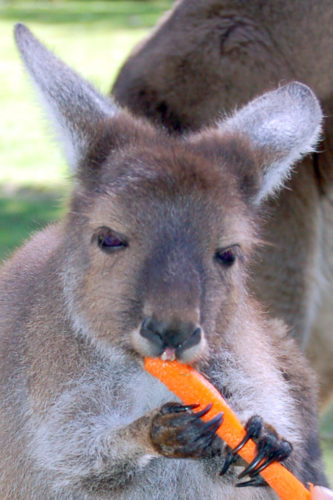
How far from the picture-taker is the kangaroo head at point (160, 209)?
2934 mm

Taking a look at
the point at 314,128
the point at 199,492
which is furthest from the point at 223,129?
the point at 199,492

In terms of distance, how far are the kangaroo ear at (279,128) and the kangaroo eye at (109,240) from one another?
64 centimetres

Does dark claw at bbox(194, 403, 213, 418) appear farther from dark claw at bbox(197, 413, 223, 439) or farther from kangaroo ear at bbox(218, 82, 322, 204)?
kangaroo ear at bbox(218, 82, 322, 204)

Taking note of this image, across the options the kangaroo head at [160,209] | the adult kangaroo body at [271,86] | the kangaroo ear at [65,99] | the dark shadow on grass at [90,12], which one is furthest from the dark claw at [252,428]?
the dark shadow on grass at [90,12]

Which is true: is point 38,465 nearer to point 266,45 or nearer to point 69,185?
point 69,185

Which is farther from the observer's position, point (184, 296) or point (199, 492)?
point (199, 492)

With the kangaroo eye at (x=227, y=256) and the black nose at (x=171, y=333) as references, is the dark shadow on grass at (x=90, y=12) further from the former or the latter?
the black nose at (x=171, y=333)

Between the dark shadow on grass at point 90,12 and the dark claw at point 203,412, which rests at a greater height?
the dark claw at point 203,412

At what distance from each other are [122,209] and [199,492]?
1.01m

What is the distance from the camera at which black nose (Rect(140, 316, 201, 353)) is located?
2771mm

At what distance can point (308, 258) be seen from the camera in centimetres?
500

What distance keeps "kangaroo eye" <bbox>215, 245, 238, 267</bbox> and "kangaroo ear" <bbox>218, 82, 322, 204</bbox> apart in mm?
371

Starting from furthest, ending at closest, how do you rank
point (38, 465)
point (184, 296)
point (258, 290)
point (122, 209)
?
1. point (258, 290)
2. point (38, 465)
3. point (122, 209)
4. point (184, 296)

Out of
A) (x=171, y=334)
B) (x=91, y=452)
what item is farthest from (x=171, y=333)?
(x=91, y=452)
